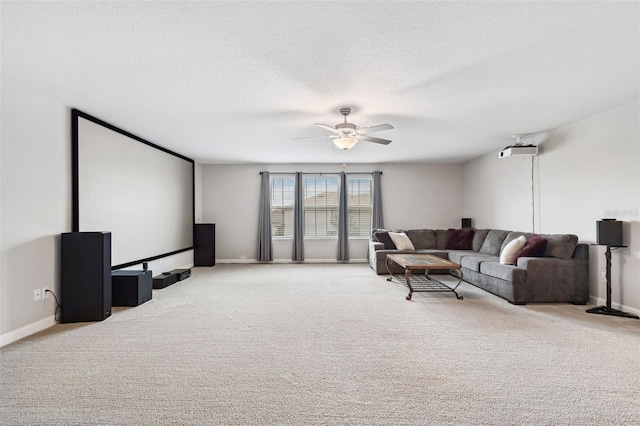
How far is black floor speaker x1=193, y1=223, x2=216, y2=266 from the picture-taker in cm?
775

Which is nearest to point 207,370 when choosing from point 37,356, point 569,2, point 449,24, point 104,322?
point 37,356

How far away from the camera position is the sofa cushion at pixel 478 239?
6.85 m

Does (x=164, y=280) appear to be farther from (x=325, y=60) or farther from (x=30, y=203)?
(x=325, y=60)

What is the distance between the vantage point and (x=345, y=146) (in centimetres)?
442

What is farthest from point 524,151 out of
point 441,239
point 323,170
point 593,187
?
point 323,170

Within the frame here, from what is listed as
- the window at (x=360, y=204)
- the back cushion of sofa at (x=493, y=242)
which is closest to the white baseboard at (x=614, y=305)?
the back cushion of sofa at (x=493, y=242)

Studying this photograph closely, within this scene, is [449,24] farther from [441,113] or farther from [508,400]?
[508,400]

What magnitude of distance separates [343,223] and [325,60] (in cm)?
579

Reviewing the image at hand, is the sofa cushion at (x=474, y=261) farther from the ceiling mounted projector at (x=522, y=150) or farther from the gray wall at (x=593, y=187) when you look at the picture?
the ceiling mounted projector at (x=522, y=150)

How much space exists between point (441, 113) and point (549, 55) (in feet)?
5.18

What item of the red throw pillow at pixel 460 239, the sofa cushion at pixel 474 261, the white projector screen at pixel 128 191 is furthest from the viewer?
the red throw pillow at pixel 460 239

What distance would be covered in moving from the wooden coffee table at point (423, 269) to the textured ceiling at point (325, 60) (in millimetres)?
2038

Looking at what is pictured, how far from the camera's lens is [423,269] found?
5.56 m

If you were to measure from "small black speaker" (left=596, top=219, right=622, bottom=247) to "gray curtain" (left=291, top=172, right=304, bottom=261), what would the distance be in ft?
19.0
